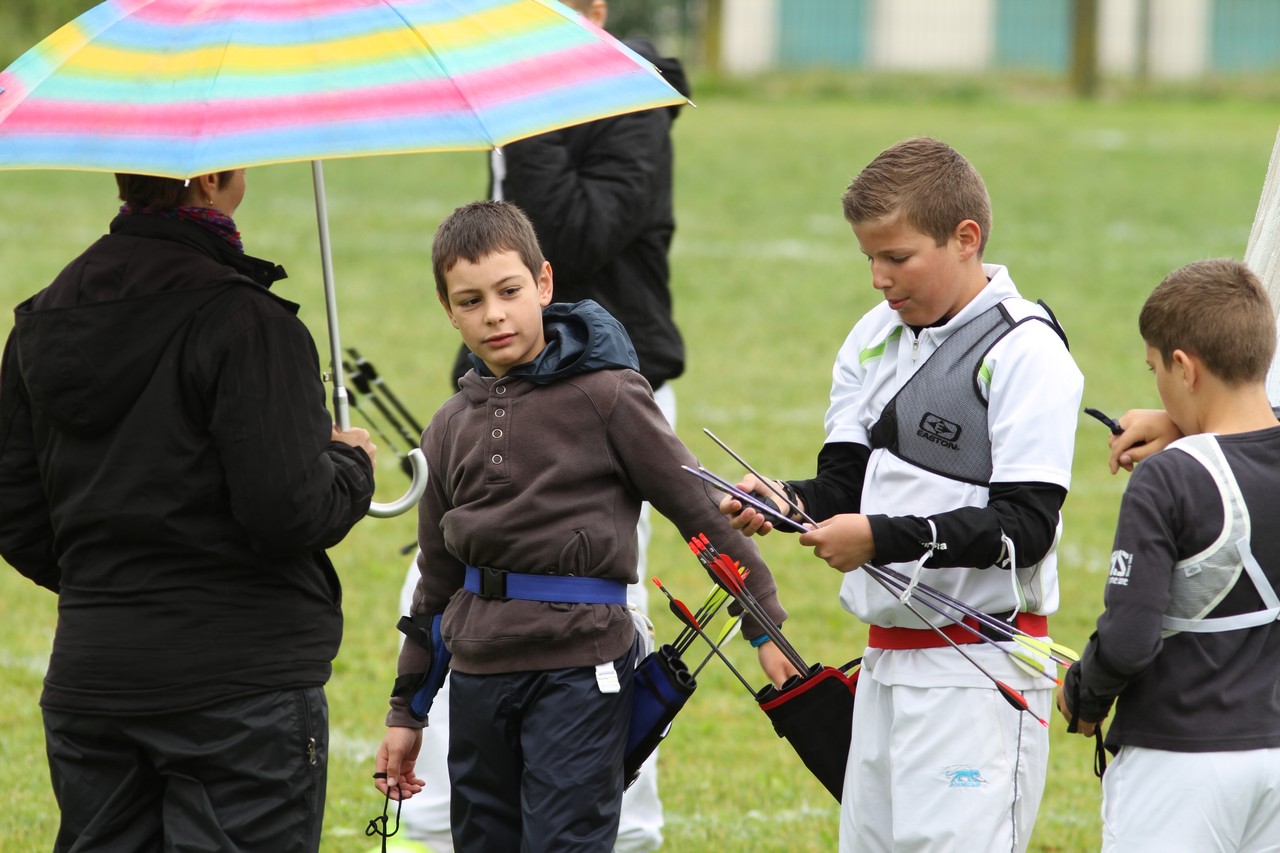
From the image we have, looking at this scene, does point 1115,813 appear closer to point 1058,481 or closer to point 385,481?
point 1058,481

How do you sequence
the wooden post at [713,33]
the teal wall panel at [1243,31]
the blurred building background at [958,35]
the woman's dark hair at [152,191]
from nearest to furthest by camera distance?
the woman's dark hair at [152,191]
the wooden post at [713,33]
the blurred building background at [958,35]
the teal wall panel at [1243,31]

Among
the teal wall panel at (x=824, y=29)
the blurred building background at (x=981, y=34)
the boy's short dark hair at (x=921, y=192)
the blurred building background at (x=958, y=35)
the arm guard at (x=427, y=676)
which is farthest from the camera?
the teal wall panel at (x=824, y=29)

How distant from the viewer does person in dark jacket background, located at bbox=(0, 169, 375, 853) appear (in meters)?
3.01

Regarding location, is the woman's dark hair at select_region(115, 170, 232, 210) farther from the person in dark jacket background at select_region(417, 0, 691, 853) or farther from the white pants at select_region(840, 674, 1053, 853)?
the white pants at select_region(840, 674, 1053, 853)

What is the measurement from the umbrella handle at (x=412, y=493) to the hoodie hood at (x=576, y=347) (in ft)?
0.85

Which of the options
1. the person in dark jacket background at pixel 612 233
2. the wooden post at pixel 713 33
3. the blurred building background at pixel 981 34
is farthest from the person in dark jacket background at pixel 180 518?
the blurred building background at pixel 981 34

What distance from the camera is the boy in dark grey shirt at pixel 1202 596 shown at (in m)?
2.89

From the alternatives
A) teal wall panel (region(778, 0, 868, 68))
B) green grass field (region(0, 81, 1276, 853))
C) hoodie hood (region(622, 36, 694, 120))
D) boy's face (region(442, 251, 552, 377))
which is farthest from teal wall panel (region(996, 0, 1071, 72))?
boy's face (region(442, 251, 552, 377))

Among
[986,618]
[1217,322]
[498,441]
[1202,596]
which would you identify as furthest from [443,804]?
[1217,322]

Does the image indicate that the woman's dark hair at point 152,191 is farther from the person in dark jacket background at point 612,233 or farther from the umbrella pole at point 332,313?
the person in dark jacket background at point 612,233

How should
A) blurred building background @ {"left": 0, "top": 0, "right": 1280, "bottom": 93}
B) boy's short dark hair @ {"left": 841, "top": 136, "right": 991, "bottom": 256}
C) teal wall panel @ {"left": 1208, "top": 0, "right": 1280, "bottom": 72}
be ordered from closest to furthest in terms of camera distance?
boy's short dark hair @ {"left": 841, "top": 136, "right": 991, "bottom": 256} → blurred building background @ {"left": 0, "top": 0, "right": 1280, "bottom": 93} → teal wall panel @ {"left": 1208, "top": 0, "right": 1280, "bottom": 72}

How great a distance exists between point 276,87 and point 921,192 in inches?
46.1

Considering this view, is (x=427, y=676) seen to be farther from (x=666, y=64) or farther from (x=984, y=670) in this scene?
(x=666, y=64)

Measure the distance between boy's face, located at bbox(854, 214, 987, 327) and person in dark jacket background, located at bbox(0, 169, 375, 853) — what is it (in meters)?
1.03
